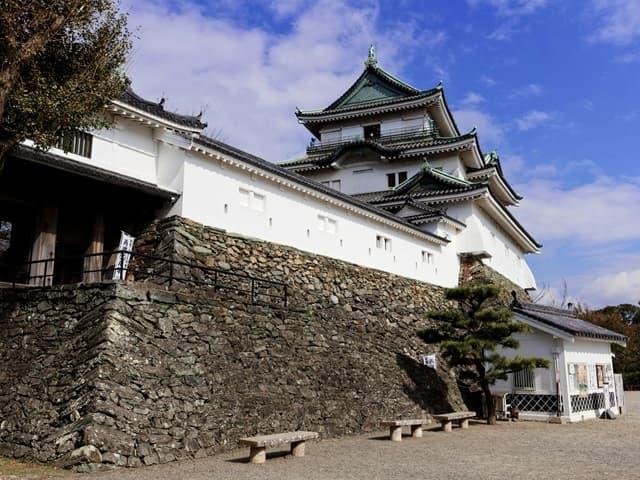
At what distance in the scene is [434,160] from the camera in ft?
86.6

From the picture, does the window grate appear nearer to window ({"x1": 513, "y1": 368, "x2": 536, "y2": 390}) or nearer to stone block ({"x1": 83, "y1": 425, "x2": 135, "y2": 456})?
window ({"x1": 513, "y1": 368, "x2": 536, "y2": 390})

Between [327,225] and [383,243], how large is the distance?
2.94 m

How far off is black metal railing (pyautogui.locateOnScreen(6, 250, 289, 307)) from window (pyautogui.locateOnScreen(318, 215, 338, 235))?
307 cm

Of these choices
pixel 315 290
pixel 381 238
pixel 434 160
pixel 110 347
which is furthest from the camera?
pixel 434 160

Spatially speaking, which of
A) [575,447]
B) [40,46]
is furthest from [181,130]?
[575,447]

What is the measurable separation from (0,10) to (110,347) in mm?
5015

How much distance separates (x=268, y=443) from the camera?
29.8 ft

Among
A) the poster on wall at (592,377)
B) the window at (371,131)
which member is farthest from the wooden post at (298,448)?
the window at (371,131)

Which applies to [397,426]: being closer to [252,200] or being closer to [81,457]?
[252,200]

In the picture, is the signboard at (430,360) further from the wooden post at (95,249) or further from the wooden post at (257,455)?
the wooden post at (95,249)

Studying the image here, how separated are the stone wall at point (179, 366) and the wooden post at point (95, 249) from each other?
84 centimetres

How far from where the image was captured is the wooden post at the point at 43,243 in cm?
1132

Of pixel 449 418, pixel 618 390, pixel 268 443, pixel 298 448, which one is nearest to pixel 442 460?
pixel 298 448

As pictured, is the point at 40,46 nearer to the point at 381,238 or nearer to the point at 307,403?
the point at 307,403
